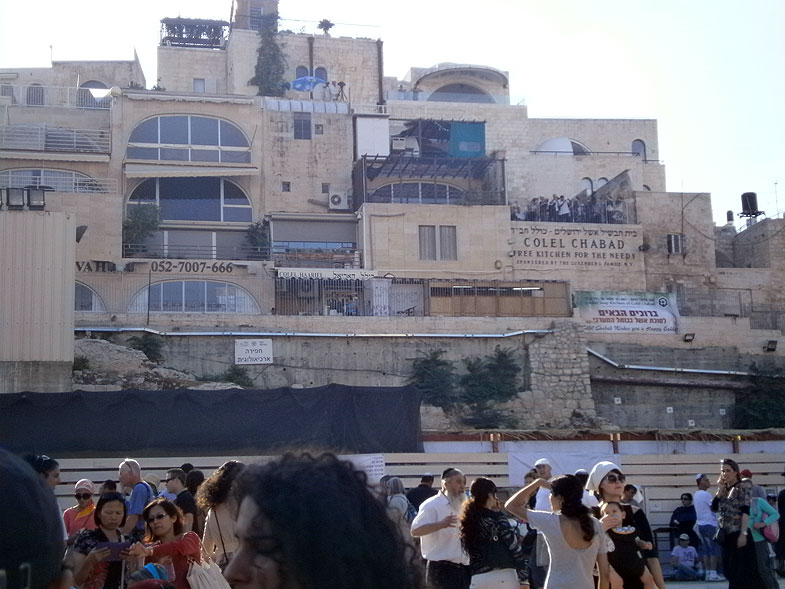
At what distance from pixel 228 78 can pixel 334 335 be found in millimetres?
18734

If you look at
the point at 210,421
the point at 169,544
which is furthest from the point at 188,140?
the point at 169,544

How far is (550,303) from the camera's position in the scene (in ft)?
111

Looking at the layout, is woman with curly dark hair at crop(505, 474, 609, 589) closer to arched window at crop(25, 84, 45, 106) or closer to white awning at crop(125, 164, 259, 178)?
white awning at crop(125, 164, 259, 178)

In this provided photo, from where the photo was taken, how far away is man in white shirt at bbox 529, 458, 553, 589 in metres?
9.62

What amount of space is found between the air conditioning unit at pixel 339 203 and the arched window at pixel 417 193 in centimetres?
108

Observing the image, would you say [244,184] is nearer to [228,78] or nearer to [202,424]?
[228,78]

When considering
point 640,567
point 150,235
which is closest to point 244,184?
point 150,235

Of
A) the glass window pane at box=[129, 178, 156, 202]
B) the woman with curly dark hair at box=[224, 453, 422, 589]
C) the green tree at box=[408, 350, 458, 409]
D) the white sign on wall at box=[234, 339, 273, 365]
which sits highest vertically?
the glass window pane at box=[129, 178, 156, 202]

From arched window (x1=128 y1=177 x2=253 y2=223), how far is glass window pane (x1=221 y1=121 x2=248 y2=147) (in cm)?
137

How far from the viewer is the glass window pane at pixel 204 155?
37.1 metres

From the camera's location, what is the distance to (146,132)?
37031 millimetres

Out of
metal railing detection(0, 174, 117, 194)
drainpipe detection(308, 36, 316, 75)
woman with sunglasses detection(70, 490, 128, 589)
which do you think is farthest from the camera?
drainpipe detection(308, 36, 316, 75)

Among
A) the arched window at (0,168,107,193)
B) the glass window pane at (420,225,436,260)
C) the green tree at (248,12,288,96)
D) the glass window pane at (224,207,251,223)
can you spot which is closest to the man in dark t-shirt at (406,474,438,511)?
the glass window pane at (420,225,436,260)

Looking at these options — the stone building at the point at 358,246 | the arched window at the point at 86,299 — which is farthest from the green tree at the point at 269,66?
the arched window at the point at 86,299
